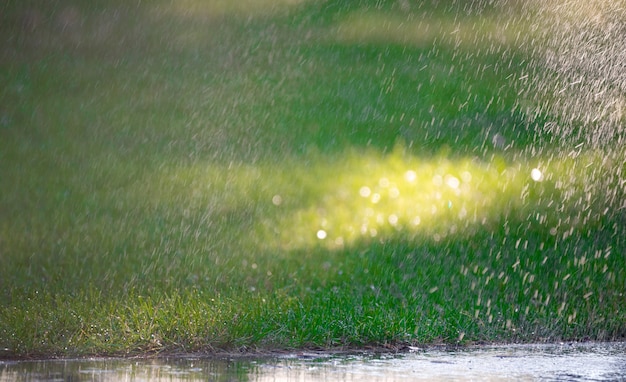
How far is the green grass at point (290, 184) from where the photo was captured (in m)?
6.26

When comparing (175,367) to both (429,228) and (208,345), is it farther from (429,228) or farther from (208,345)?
(429,228)

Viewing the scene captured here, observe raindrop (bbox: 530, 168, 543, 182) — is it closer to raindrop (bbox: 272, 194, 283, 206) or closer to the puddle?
raindrop (bbox: 272, 194, 283, 206)

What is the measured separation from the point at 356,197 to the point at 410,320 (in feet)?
6.49

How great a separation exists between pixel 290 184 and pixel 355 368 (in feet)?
10.7

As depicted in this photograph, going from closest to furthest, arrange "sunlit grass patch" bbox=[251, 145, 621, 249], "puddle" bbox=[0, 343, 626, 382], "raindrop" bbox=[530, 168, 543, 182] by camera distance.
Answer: "puddle" bbox=[0, 343, 626, 382]
"sunlit grass patch" bbox=[251, 145, 621, 249]
"raindrop" bbox=[530, 168, 543, 182]

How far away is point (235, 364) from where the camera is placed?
5391 mm

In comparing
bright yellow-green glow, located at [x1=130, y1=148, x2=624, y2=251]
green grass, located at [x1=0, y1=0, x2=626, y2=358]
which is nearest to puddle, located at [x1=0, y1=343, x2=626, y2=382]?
green grass, located at [x1=0, y1=0, x2=626, y2=358]

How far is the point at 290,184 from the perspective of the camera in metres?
8.43

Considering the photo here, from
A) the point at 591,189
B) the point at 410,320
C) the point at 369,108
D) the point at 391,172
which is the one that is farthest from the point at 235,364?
the point at 369,108

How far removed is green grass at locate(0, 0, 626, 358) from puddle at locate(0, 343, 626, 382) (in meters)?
0.29

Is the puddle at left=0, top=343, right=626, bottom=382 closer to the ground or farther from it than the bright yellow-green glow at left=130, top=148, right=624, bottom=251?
closer to the ground

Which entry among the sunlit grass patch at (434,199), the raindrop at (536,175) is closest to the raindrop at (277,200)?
the sunlit grass patch at (434,199)

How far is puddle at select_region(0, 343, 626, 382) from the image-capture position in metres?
5.02

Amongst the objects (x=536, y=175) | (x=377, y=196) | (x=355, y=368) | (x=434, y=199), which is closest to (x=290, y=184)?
(x=377, y=196)
